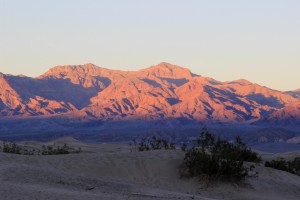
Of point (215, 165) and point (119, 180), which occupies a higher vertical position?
point (215, 165)

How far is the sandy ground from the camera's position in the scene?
16297 mm

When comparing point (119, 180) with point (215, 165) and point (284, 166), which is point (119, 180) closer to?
point (215, 165)

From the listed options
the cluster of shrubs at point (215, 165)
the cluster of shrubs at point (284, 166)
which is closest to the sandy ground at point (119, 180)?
the cluster of shrubs at point (215, 165)

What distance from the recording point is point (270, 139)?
139875mm

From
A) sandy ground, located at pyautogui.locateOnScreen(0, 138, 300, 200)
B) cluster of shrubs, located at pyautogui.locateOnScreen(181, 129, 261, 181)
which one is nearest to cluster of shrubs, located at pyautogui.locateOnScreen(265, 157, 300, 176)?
sandy ground, located at pyautogui.locateOnScreen(0, 138, 300, 200)

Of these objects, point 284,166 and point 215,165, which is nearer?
point 215,165

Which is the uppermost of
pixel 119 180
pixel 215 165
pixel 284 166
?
pixel 215 165

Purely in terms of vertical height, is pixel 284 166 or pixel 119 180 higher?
pixel 284 166

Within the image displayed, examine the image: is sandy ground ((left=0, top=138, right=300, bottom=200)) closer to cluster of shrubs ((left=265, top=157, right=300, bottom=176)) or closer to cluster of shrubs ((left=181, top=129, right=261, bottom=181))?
cluster of shrubs ((left=181, top=129, right=261, bottom=181))

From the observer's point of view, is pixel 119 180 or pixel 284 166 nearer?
pixel 119 180

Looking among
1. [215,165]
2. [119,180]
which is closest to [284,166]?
[215,165]

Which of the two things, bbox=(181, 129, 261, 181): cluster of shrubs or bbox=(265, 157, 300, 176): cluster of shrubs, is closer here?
bbox=(181, 129, 261, 181): cluster of shrubs

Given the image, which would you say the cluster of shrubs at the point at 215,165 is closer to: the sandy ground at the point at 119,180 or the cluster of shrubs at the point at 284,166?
the sandy ground at the point at 119,180

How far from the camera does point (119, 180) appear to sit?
2166cm
